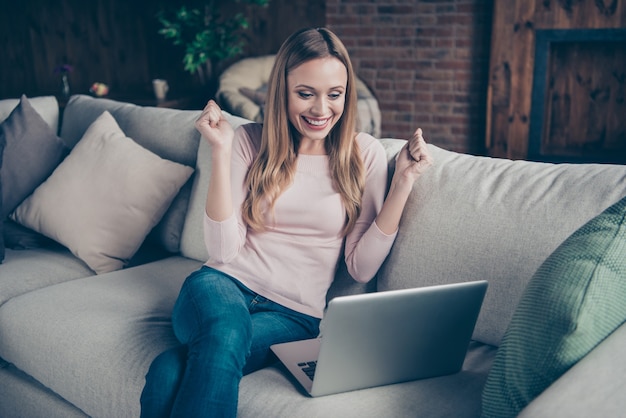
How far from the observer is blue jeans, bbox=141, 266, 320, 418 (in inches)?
46.3

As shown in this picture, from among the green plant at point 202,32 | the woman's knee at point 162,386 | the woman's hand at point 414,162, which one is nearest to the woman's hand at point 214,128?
the woman's hand at point 414,162

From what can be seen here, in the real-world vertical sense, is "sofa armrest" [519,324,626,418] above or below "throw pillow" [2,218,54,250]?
above

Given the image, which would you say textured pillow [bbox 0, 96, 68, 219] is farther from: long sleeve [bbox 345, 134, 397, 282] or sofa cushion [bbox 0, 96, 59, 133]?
long sleeve [bbox 345, 134, 397, 282]

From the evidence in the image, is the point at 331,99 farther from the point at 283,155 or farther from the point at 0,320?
the point at 0,320

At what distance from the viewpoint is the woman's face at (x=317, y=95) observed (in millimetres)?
1544

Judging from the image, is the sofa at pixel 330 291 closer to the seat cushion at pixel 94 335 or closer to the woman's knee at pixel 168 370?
the seat cushion at pixel 94 335

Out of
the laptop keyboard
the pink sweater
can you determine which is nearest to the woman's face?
the pink sweater

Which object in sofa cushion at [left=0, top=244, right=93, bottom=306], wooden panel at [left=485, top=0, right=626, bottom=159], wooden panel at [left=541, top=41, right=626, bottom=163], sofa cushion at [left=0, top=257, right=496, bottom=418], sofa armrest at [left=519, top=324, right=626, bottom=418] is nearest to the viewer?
sofa armrest at [left=519, top=324, right=626, bottom=418]

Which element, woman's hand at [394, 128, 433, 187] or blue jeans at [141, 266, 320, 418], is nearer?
blue jeans at [141, 266, 320, 418]

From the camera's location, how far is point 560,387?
2.92 ft

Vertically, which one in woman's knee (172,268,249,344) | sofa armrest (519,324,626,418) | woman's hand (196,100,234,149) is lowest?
woman's knee (172,268,249,344)

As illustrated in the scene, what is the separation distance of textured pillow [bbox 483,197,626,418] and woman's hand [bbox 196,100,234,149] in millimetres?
814

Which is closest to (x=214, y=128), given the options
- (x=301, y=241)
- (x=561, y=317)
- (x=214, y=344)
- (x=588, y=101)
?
(x=301, y=241)

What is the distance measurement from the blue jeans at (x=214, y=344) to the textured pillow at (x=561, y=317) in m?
0.48
